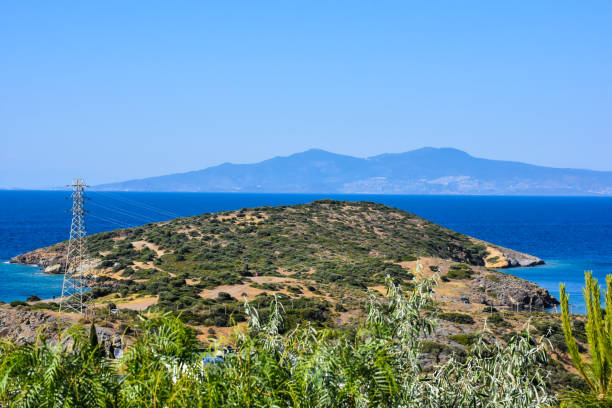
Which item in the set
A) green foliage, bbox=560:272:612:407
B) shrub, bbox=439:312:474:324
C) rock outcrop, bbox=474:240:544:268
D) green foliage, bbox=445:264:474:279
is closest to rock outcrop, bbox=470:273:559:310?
green foliage, bbox=445:264:474:279

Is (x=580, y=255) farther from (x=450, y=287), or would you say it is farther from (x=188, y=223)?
(x=188, y=223)

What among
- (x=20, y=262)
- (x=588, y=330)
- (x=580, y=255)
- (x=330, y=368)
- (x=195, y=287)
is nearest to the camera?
(x=588, y=330)

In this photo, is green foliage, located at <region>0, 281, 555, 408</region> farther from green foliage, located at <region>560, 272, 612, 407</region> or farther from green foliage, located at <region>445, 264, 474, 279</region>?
green foliage, located at <region>445, 264, 474, 279</region>

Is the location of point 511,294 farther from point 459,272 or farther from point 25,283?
point 25,283

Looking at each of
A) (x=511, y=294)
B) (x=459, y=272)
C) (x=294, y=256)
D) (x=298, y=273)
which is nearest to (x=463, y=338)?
(x=511, y=294)

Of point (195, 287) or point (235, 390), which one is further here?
point (195, 287)

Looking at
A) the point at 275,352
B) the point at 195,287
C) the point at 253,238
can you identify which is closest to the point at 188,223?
the point at 253,238

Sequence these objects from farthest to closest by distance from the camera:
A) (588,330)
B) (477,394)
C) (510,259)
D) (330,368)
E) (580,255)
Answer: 1. (580,255)
2. (510,259)
3. (477,394)
4. (330,368)
5. (588,330)

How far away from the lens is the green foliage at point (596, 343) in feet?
27.8

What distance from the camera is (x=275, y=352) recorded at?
423 inches

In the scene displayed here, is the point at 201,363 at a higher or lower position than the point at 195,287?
higher

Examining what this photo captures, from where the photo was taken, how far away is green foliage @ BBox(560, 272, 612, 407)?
8.47 metres

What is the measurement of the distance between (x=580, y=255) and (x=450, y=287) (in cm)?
5785

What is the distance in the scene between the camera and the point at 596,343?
28.8 feet
